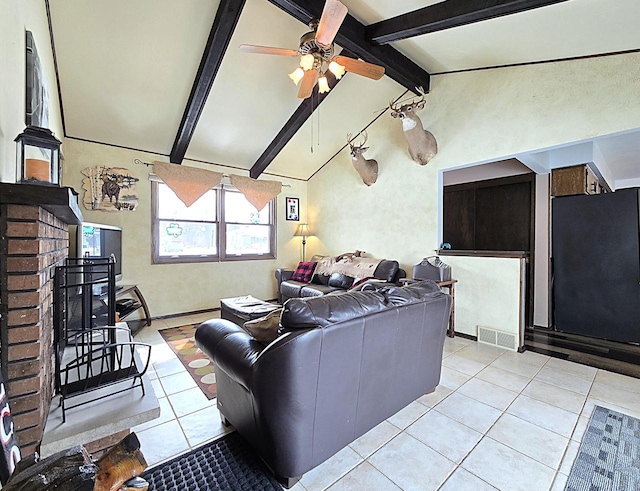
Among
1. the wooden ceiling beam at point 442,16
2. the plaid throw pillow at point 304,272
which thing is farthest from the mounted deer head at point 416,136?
the plaid throw pillow at point 304,272

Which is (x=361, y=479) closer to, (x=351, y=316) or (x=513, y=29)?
(x=351, y=316)

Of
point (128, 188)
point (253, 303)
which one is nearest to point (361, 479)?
point (253, 303)

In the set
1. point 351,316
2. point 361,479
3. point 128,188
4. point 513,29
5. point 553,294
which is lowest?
point 361,479

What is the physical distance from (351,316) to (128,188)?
4110 millimetres

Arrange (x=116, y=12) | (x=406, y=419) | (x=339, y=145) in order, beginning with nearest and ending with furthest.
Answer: (x=406, y=419), (x=116, y=12), (x=339, y=145)

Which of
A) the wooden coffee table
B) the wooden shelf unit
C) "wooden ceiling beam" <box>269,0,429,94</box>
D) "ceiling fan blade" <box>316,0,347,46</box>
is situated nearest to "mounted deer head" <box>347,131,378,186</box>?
"wooden ceiling beam" <box>269,0,429,94</box>

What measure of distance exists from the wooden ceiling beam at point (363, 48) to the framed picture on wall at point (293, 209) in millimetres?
3010

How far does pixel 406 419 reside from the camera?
80.0 inches

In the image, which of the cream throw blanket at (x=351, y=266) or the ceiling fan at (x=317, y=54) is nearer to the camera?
the ceiling fan at (x=317, y=54)

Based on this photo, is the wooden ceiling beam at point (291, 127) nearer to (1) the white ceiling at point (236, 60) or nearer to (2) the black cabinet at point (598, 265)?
(1) the white ceiling at point (236, 60)

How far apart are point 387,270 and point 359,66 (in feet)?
8.48

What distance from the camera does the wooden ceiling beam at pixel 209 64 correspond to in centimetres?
266

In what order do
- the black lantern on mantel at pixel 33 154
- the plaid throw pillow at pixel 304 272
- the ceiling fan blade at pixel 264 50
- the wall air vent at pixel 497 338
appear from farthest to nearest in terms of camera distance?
1. the plaid throw pillow at pixel 304 272
2. the wall air vent at pixel 497 338
3. the ceiling fan blade at pixel 264 50
4. the black lantern on mantel at pixel 33 154

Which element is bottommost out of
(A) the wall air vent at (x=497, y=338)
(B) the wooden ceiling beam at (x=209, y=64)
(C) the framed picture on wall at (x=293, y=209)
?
(A) the wall air vent at (x=497, y=338)
